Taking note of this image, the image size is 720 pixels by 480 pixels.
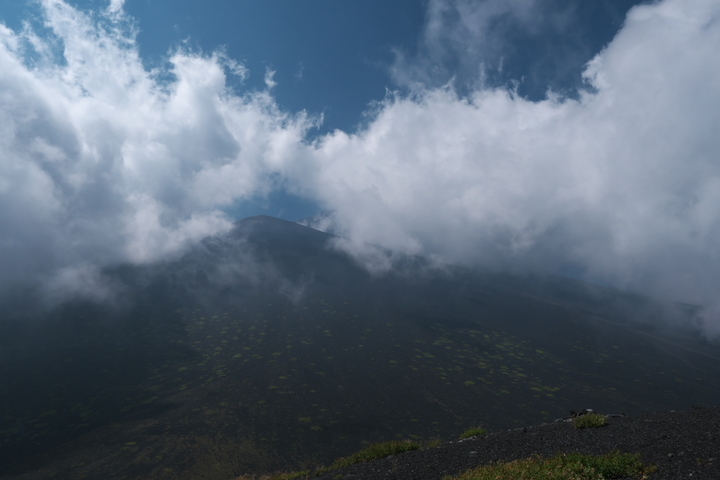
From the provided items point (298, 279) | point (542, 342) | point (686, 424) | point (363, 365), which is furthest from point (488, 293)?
point (686, 424)

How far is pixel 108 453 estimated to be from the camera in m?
26.3

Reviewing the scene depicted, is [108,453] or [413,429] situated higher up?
[108,453]

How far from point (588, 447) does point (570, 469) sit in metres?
4.35

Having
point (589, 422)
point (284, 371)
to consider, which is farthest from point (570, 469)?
point (284, 371)

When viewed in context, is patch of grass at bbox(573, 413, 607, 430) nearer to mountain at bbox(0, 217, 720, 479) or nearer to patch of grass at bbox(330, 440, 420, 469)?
patch of grass at bbox(330, 440, 420, 469)

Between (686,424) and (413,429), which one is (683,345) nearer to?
(413,429)

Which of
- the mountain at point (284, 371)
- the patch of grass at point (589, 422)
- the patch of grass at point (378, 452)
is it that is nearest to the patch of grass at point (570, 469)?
the patch of grass at point (589, 422)

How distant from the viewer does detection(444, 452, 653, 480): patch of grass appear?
376 inches

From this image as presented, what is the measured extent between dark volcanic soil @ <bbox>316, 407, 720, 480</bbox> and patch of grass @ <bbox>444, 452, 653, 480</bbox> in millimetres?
623

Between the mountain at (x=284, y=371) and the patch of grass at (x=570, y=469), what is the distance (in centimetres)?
1952

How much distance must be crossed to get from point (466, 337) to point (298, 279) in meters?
54.7

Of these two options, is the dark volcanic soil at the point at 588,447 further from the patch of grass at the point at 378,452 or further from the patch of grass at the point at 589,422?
the patch of grass at the point at 378,452

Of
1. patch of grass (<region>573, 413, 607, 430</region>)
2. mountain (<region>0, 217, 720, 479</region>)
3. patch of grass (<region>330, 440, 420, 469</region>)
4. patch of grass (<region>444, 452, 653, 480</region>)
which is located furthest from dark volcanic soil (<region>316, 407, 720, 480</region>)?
mountain (<region>0, 217, 720, 479</region>)

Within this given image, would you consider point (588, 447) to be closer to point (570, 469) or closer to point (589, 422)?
point (589, 422)
